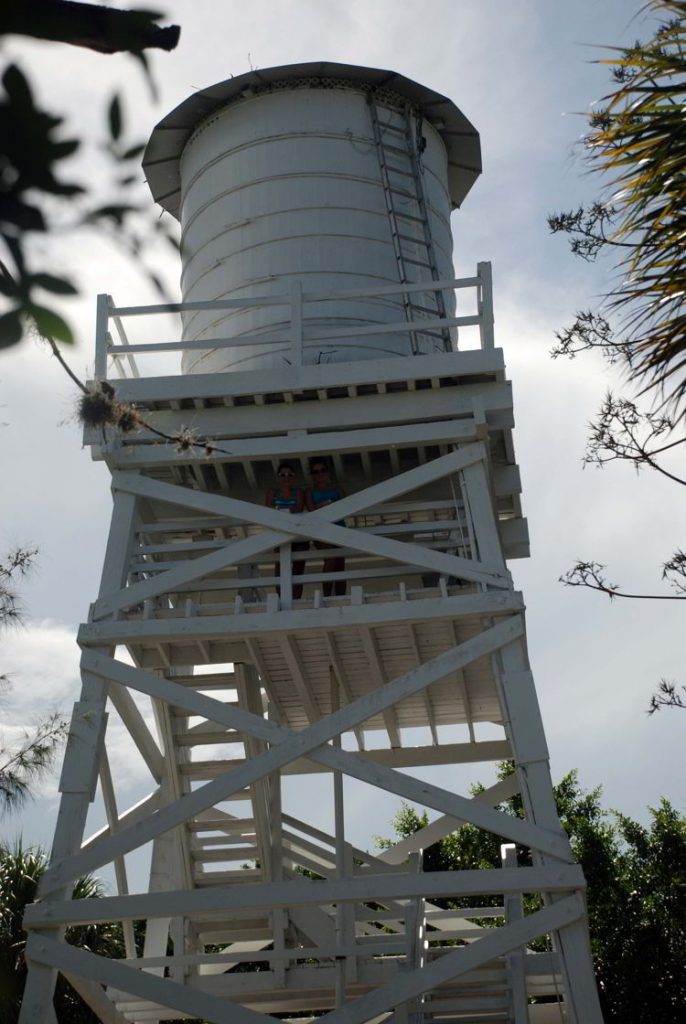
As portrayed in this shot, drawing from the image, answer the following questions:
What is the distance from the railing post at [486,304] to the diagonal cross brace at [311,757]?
3.33m

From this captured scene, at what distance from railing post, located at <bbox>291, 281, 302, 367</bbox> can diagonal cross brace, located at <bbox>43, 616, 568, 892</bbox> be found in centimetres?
376

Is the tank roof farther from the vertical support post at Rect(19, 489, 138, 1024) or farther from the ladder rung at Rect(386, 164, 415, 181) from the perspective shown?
the vertical support post at Rect(19, 489, 138, 1024)

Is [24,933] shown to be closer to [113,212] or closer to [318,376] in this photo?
[318,376]

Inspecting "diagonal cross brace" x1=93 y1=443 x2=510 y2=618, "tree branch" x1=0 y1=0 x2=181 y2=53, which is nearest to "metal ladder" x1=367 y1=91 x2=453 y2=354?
"diagonal cross brace" x1=93 y1=443 x2=510 y2=618

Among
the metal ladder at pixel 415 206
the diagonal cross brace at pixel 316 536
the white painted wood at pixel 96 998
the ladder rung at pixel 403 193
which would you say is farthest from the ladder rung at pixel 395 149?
the white painted wood at pixel 96 998

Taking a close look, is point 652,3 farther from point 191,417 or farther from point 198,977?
point 198,977

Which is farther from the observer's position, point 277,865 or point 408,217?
point 408,217

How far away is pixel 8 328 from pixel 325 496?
11.1m

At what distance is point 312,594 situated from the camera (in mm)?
14164

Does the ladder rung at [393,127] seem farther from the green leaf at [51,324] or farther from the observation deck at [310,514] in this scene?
the green leaf at [51,324]

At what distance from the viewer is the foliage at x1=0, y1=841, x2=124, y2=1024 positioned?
14.5 meters

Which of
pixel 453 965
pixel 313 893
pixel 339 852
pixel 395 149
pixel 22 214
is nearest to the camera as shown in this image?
pixel 22 214

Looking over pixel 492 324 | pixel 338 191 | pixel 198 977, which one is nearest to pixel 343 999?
pixel 198 977

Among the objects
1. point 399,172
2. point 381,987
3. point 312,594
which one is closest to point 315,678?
point 312,594
